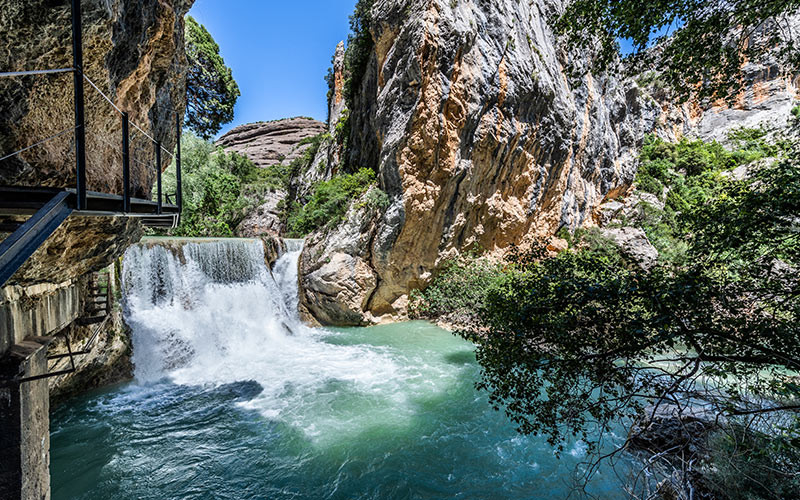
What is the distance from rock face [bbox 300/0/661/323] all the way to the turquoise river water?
308cm

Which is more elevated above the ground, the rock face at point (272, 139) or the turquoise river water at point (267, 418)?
the rock face at point (272, 139)

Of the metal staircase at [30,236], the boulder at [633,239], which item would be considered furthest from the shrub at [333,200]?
the boulder at [633,239]

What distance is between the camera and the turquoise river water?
4.61 metres

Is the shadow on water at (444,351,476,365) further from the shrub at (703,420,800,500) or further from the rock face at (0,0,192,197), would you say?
the rock face at (0,0,192,197)

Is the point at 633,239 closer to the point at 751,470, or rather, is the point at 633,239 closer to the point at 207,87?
the point at 751,470

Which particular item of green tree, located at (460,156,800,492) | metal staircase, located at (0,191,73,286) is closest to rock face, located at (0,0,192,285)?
metal staircase, located at (0,191,73,286)

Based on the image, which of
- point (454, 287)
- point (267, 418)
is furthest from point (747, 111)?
point (267, 418)

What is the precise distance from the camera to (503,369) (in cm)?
353

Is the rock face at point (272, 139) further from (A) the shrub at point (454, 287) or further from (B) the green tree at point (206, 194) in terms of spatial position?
(A) the shrub at point (454, 287)

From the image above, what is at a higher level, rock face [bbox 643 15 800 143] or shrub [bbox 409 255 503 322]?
rock face [bbox 643 15 800 143]

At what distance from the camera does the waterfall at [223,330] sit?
7973 millimetres

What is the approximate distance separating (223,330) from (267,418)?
4579 millimetres

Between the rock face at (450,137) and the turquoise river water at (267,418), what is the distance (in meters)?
3.08

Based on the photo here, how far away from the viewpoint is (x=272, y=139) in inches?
1335
